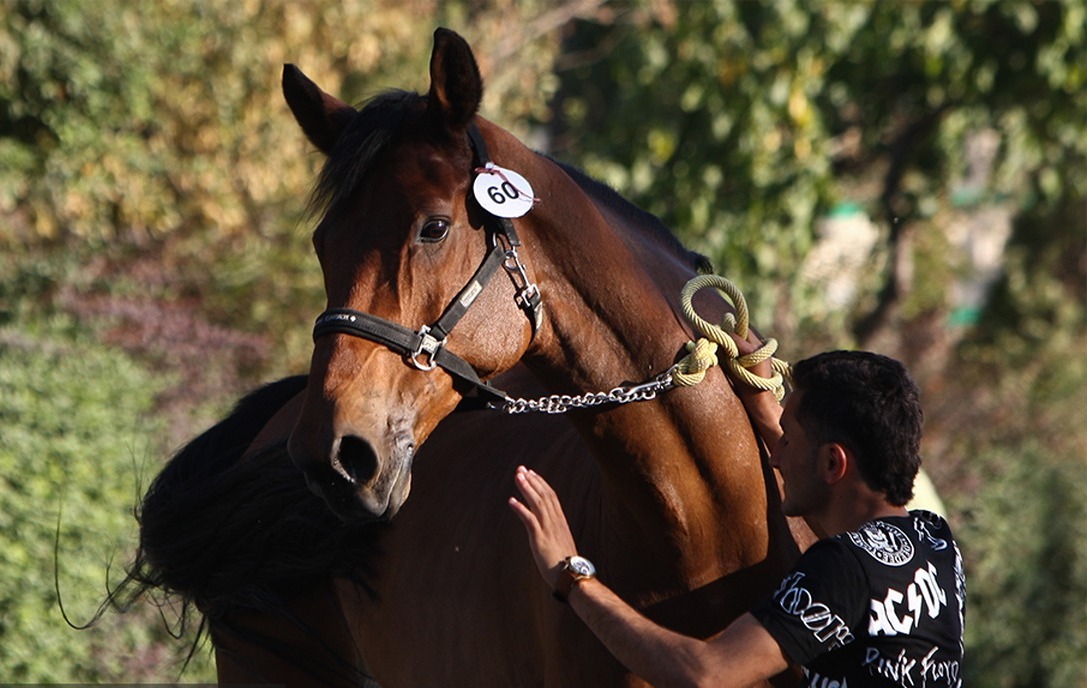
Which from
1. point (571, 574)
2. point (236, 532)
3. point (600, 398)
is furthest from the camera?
point (236, 532)

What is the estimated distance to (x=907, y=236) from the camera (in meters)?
10.0

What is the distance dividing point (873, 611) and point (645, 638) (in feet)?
1.29

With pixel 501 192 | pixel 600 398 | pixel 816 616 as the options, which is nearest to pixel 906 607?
pixel 816 616

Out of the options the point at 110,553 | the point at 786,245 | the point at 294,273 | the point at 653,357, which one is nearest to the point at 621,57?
the point at 786,245

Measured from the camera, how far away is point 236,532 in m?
4.02

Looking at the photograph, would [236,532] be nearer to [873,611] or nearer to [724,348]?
[724,348]

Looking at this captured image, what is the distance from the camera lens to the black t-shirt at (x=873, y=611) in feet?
7.55

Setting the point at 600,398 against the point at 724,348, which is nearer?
the point at 600,398

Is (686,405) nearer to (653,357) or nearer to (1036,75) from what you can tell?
(653,357)

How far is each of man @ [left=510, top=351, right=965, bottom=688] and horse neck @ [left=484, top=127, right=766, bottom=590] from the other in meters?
0.21

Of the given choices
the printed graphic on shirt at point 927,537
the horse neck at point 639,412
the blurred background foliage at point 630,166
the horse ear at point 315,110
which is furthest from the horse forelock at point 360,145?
the blurred background foliage at point 630,166

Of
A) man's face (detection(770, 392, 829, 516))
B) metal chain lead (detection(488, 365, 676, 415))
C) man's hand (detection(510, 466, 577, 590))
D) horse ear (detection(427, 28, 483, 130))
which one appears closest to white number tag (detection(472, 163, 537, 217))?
horse ear (detection(427, 28, 483, 130))

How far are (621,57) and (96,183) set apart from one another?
334cm

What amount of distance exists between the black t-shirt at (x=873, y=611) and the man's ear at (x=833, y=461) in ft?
0.33
